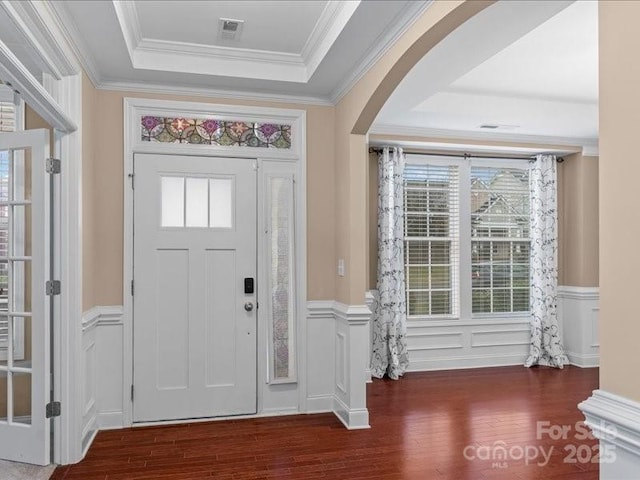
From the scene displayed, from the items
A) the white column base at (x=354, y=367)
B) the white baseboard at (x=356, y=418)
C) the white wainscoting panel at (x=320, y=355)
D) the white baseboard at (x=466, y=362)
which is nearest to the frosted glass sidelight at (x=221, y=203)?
the white wainscoting panel at (x=320, y=355)

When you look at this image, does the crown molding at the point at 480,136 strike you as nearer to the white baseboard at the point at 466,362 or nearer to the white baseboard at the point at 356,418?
the white baseboard at the point at 466,362

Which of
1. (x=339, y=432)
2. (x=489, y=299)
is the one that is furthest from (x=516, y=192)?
(x=339, y=432)

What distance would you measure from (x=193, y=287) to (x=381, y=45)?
2.25 meters

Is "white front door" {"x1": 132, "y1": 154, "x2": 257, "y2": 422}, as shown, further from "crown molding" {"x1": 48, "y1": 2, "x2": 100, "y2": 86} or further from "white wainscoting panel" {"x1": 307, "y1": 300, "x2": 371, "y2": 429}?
"crown molding" {"x1": 48, "y1": 2, "x2": 100, "y2": 86}

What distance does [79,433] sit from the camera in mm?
3133

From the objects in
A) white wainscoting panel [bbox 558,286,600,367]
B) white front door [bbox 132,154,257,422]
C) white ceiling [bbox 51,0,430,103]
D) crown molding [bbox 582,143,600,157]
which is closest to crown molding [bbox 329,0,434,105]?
white ceiling [bbox 51,0,430,103]

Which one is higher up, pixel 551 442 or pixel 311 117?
pixel 311 117

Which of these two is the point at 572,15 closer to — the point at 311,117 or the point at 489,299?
the point at 311,117

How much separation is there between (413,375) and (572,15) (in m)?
3.69

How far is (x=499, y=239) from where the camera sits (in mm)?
5867

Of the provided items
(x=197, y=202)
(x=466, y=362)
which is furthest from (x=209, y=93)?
(x=466, y=362)

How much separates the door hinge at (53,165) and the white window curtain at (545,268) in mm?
4986

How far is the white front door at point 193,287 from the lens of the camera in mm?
3793

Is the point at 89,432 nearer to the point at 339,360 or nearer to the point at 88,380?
the point at 88,380
